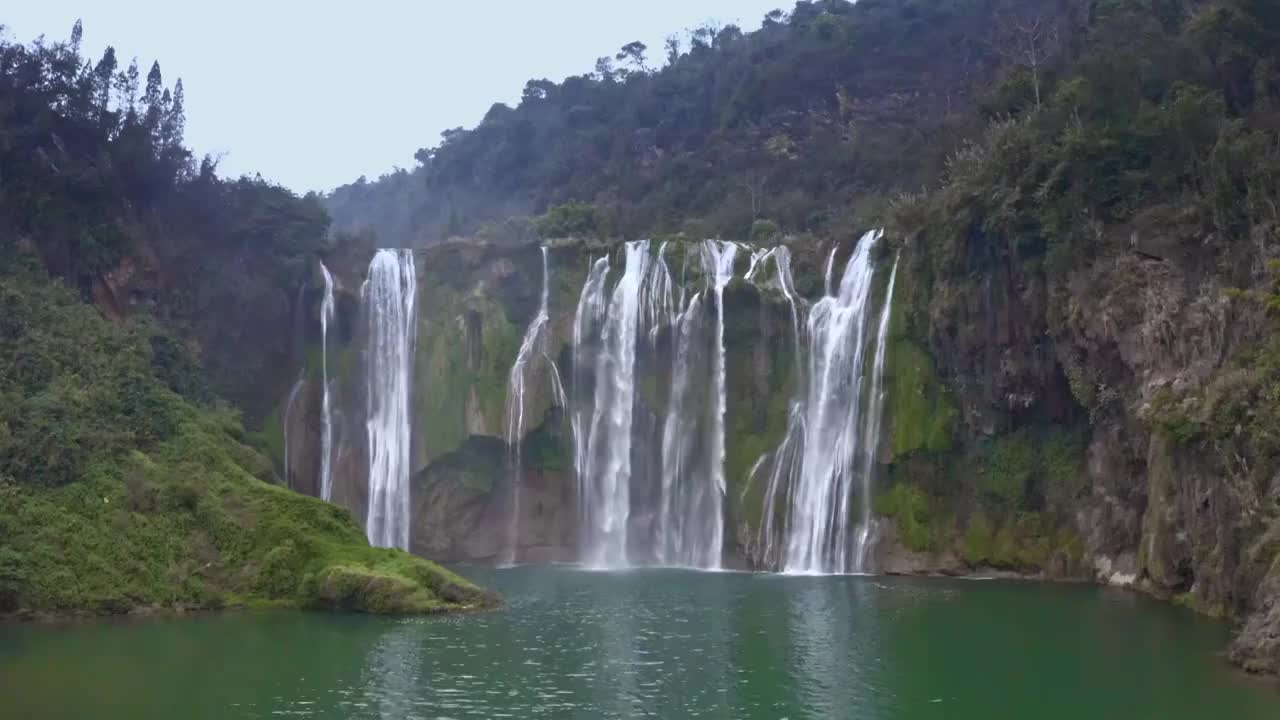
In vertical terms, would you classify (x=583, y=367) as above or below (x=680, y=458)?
above

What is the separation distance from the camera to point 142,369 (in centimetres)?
3991

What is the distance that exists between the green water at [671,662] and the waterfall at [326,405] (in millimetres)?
16606

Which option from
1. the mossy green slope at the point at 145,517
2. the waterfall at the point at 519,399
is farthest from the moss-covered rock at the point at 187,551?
the waterfall at the point at 519,399

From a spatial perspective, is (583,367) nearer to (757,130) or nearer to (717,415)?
(717,415)

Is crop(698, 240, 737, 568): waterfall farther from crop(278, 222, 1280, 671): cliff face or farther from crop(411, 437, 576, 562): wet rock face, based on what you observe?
crop(411, 437, 576, 562): wet rock face

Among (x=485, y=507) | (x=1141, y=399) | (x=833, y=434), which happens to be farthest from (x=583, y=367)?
(x=1141, y=399)

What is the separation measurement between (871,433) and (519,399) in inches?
504

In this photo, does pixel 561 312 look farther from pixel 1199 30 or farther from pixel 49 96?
pixel 1199 30

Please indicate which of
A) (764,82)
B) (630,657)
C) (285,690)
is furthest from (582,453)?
(764,82)

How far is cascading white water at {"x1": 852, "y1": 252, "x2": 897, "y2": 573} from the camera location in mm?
39656

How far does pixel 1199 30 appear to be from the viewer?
35969 millimetres

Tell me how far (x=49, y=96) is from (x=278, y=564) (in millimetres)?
23228

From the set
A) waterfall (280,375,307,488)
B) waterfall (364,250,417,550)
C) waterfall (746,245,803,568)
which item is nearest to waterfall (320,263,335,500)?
waterfall (280,375,307,488)

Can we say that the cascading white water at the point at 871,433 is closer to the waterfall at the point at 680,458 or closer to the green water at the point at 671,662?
the waterfall at the point at 680,458
